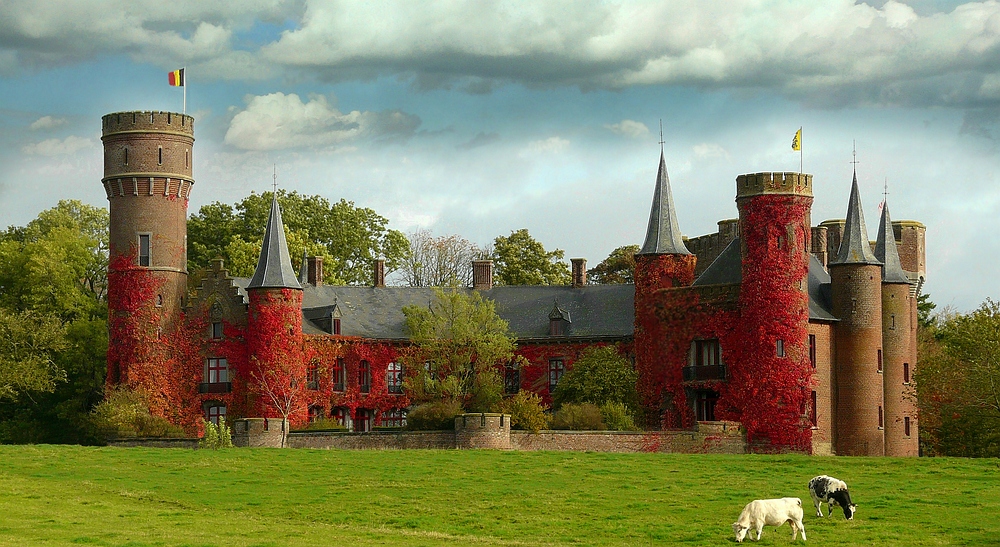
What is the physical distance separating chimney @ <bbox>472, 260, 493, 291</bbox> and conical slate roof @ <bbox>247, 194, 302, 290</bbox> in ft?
37.8

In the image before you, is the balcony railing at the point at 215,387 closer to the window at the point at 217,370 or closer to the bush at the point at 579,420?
Answer: the window at the point at 217,370

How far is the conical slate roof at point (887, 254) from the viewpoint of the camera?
63.4 m

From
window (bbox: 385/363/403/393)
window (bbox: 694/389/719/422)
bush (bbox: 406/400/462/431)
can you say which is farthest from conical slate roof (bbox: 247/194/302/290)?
window (bbox: 694/389/719/422)

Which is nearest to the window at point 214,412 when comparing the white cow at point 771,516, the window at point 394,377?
the window at point 394,377

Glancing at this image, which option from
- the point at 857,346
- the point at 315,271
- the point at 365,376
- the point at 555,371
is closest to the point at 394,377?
the point at 365,376

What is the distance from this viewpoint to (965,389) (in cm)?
5341

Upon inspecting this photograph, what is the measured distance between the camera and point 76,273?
7344 cm

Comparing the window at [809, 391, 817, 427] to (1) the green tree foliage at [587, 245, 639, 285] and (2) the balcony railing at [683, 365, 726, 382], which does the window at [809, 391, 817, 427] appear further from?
(1) the green tree foliage at [587, 245, 639, 285]

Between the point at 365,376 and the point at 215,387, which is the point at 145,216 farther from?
the point at 365,376

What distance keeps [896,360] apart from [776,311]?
7351 millimetres

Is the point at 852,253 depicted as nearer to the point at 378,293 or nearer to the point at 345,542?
the point at 378,293

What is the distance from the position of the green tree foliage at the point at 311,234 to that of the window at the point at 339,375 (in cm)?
1129

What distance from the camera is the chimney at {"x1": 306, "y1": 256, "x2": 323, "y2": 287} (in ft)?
236

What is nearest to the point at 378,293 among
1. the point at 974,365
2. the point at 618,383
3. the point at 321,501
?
the point at 618,383
